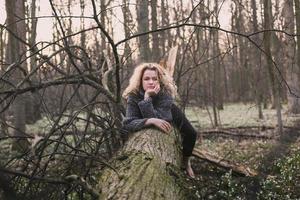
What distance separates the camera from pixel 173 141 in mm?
5312

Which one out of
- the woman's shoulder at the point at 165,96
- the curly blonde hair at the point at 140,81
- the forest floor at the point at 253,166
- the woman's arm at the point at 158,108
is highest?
the curly blonde hair at the point at 140,81

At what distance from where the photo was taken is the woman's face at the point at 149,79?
5504 mm

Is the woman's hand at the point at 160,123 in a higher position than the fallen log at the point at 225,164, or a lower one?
higher

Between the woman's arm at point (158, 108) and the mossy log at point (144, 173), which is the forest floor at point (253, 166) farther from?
the mossy log at point (144, 173)

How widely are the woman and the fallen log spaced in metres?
1.25

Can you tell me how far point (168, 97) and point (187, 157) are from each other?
89 centimetres

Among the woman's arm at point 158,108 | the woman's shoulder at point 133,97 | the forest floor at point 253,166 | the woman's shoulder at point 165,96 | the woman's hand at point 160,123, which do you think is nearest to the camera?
the woman's hand at point 160,123

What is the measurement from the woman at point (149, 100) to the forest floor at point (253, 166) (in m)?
0.96

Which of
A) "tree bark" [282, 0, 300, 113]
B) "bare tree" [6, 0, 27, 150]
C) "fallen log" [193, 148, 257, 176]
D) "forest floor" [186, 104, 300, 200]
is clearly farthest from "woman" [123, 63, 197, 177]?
"tree bark" [282, 0, 300, 113]

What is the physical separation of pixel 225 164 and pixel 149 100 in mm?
2497

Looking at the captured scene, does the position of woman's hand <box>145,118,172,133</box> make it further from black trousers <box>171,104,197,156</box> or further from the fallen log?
the fallen log

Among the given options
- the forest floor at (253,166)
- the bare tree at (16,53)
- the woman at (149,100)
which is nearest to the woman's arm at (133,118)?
the woman at (149,100)

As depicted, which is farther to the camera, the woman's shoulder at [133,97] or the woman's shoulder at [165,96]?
the woman's shoulder at [165,96]

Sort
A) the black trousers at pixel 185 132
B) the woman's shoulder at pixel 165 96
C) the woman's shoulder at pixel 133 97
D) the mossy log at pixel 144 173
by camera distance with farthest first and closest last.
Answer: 1. the black trousers at pixel 185 132
2. the woman's shoulder at pixel 165 96
3. the woman's shoulder at pixel 133 97
4. the mossy log at pixel 144 173
